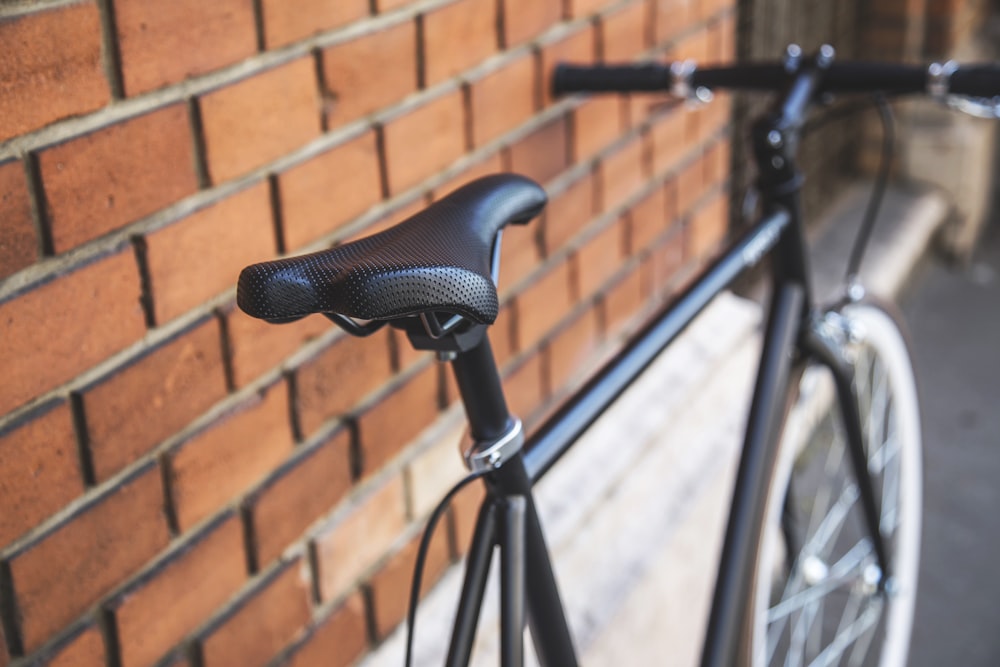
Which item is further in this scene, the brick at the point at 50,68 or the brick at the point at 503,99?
the brick at the point at 503,99

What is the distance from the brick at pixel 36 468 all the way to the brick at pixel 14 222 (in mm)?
123

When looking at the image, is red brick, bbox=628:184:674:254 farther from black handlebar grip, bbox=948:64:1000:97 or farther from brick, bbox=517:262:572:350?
black handlebar grip, bbox=948:64:1000:97

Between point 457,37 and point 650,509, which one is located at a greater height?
point 457,37

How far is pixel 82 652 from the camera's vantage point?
1005 millimetres

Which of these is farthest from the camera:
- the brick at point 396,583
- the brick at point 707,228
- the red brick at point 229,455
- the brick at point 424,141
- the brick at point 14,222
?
the brick at point 707,228

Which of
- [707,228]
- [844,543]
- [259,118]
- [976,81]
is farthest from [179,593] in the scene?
[844,543]

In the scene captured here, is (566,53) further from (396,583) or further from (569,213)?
(396,583)

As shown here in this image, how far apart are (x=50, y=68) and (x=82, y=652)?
50 centimetres

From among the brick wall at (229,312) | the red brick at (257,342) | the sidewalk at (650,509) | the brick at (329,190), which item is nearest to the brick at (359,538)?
the brick wall at (229,312)

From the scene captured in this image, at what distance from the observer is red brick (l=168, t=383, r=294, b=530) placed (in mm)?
1086

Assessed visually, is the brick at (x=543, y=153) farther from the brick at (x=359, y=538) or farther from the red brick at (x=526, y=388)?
the brick at (x=359, y=538)

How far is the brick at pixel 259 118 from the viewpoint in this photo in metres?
1.05

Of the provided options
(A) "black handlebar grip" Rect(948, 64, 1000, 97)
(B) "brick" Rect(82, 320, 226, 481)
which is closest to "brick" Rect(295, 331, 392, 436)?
(B) "brick" Rect(82, 320, 226, 481)

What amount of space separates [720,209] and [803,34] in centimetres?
117
